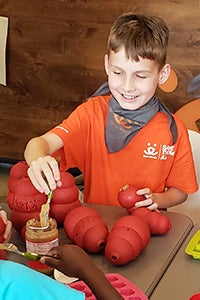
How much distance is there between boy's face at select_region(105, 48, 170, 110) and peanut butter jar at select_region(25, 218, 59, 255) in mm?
512

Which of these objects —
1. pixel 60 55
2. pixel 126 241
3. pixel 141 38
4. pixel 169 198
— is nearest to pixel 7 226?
pixel 126 241

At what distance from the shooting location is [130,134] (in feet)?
5.62

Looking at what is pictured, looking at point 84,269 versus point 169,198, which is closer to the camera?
point 84,269

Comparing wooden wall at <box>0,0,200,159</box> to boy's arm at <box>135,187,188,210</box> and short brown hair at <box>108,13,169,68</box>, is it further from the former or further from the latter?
boy's arm at <box>135,187,188,210</box>

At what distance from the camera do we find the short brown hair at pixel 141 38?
1.60m

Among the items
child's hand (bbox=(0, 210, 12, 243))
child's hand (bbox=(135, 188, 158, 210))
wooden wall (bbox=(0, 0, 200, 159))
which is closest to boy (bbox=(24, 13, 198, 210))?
child's hand (bbox=(135, 188, 158, 210))

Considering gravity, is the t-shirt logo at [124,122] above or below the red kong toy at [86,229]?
above

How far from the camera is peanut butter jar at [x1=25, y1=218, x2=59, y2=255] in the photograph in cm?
121

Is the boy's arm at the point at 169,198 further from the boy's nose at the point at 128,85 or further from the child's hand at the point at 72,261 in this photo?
the child's hand at the point at 72,261

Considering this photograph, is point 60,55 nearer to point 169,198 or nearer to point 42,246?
point 169,198

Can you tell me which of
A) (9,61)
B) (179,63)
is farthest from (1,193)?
(179,63)

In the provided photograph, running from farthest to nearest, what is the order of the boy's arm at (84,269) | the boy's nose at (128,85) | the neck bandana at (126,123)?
the neck bandana at (126,123)
the boy's nose at (128,85)
the boy's arm at (84,269)

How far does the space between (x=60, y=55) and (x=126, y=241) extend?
206 cm

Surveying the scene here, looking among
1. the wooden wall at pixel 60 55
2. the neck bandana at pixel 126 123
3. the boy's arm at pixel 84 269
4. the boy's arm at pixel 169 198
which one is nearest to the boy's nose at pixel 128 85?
the neck bandana at pixel 126 123
